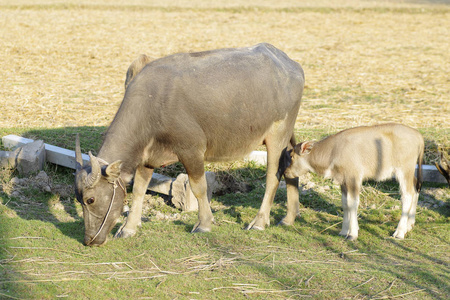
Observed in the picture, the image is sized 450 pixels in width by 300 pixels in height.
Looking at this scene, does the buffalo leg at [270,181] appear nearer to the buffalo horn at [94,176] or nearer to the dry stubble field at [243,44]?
the dry stubble field at [243,44]

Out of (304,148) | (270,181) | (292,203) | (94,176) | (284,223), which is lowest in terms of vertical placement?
(284,223)

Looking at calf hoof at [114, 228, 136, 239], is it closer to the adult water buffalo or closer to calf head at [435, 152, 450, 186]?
the adult water buffalo

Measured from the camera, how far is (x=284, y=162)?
7.41 m

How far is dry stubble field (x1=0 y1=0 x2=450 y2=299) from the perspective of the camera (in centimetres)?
529

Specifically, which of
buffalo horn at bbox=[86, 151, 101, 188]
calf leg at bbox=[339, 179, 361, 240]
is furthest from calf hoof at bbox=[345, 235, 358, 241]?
buffalo horn at bbox=[86, 151, 101, 188]

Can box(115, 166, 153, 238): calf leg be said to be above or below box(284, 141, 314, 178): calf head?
below

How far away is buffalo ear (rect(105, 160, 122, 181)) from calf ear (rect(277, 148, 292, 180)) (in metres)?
2.21

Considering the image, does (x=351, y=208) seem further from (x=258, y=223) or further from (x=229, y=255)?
(x=229, y=255)

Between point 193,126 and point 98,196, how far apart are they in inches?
50.8

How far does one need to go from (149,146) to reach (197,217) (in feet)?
4.49

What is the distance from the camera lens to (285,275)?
5.41 m

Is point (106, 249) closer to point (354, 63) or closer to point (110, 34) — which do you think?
point (354, 63)

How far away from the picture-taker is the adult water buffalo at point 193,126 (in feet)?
20.2

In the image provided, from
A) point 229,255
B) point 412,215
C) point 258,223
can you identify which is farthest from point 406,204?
point 229,255
